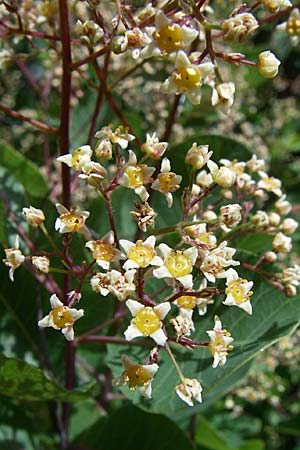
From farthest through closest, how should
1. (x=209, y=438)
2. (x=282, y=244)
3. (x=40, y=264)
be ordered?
(x=209, y=438)
(x=282, y=244)
(x=40, y=264)

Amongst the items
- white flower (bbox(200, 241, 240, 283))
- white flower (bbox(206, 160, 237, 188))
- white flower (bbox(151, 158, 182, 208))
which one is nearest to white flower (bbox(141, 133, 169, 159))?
white flower (bbox(151, 158, 182, 208))

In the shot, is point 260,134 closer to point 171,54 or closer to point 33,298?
point 33,298

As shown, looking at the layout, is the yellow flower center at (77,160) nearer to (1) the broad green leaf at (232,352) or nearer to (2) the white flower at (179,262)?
(2) the white flower at (179,262)

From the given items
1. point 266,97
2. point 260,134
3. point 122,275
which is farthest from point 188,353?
point 266,97

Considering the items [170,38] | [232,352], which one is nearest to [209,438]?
[232,352]

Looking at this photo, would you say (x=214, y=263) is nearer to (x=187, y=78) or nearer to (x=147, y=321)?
(x=147, y=321)

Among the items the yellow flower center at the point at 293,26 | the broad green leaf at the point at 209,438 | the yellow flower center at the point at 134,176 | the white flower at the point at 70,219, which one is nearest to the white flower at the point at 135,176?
the yellow flower center at the point at 134,176
